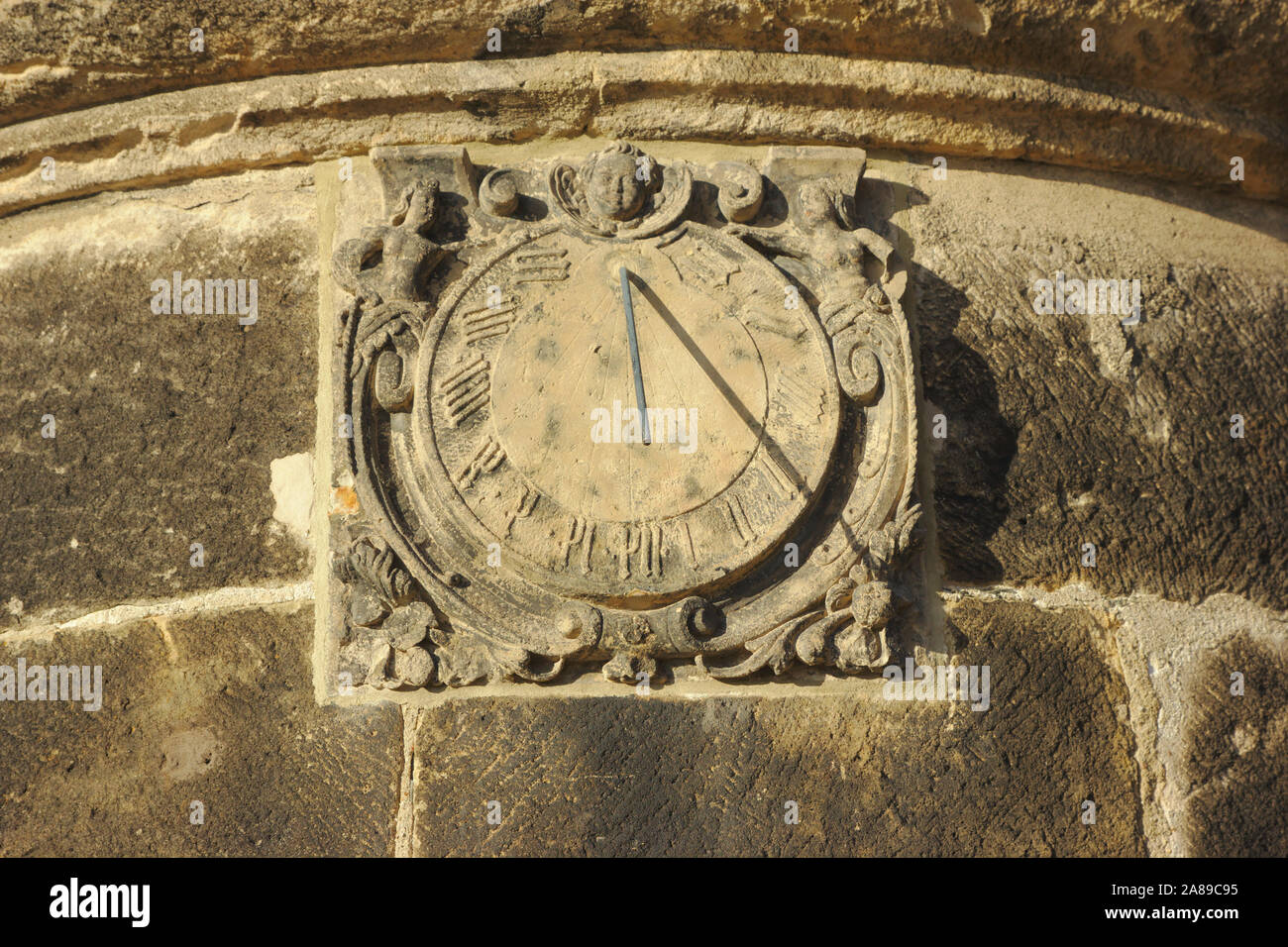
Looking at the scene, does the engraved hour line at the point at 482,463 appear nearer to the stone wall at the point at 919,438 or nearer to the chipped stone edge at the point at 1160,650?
the stone wall at the point at 919,438

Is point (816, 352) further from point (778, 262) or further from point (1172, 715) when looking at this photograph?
point (1172, 715)

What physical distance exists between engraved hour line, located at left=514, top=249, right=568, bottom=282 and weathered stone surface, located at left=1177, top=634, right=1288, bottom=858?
1654 millimetres

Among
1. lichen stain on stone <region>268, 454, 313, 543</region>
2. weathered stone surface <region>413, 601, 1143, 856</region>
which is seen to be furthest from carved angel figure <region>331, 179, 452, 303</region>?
weathered stone surface <region>413, 601, 1143, 856</region>

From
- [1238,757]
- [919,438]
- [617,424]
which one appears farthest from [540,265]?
[1238,757]

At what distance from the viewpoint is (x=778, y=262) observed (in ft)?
10.4

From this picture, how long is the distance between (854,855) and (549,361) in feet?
4.00

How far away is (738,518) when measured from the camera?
290cm

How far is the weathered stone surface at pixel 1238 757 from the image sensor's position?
2.89 metres

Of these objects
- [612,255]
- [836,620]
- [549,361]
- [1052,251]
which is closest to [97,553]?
[549,361]

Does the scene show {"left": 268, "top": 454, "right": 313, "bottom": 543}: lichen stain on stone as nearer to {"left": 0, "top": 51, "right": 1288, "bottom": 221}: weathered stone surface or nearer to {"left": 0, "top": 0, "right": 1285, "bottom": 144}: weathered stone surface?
{"left": 0, "top": 51, "right": 1288, "bottom": 221}: weathered stone surface

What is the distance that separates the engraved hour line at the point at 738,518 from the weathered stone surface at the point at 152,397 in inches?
37.3

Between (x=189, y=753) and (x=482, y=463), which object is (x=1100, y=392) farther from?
(x=189, y=753)

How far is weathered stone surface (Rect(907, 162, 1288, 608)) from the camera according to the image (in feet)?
10.1

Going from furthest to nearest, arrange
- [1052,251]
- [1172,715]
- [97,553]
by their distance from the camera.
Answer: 1. [1052,251]
2. [97,553]
3. [1172,715]
